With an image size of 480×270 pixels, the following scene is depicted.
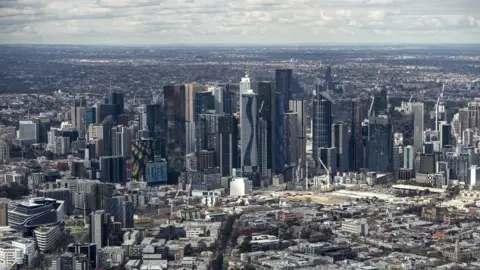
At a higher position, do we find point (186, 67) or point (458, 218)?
point (186, 67)

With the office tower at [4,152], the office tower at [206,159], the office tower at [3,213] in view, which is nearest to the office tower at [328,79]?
the office tower at [206,159]

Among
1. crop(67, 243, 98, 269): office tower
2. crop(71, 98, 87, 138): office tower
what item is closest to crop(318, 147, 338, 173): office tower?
crop(71, 98, 87, 138): office tower

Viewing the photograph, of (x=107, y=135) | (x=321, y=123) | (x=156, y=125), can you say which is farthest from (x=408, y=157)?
(x=107, y=135)

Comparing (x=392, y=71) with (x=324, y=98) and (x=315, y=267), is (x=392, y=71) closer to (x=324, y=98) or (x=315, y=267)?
(x=324, y=98)

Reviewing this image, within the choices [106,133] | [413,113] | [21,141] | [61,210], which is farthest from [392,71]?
[61,210]

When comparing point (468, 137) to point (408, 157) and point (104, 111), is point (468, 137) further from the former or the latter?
point (104, 111)

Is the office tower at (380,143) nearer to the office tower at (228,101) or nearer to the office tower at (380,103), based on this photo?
the office tower at (380,103)
